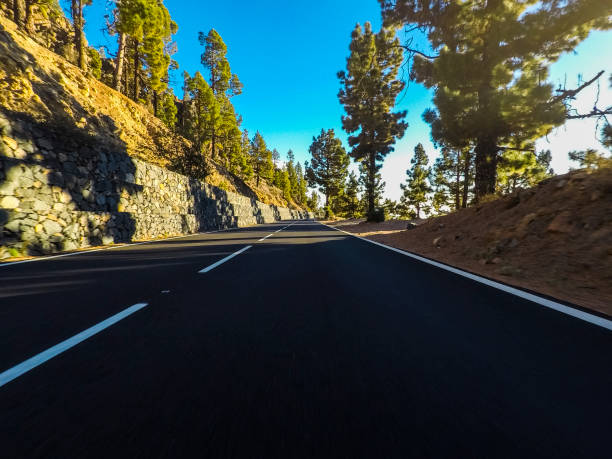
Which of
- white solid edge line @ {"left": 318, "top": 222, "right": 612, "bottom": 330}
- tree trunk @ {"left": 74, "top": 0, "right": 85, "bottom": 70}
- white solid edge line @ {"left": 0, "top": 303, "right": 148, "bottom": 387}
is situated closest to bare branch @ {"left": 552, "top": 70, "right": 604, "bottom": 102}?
white solid edge line @ {"left": 318, "top": 222, "right": 612, "bottom": 330}

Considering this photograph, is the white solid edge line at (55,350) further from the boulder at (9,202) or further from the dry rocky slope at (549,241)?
the boulder at (9,202)

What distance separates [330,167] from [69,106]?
136 ft

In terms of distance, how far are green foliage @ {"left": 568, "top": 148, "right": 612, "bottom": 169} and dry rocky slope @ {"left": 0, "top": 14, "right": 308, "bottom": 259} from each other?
13.5 meters

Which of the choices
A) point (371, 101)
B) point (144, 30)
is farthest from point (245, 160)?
point (371, 101)

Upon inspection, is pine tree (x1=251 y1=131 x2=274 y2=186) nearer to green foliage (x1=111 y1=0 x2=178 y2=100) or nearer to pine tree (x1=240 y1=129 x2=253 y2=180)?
pine tree (x1=240 y1=129 x2=253 y2=180)

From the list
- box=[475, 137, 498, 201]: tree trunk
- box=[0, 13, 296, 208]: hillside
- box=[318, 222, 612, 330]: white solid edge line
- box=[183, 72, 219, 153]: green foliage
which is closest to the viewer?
box=[318, 222, 612, 330]: white solid edge line

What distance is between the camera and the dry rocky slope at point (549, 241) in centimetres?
362

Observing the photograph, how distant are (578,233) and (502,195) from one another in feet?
11.4

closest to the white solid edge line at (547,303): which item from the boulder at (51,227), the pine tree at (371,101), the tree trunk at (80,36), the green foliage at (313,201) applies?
the boulder at (51,227)

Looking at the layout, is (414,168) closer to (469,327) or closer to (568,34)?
(568,34)

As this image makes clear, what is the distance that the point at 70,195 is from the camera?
805 centimetres

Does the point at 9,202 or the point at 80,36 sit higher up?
the point at 80,36

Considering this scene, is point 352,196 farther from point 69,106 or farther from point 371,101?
point 69,106

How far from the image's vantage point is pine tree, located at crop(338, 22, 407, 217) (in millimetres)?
22116
